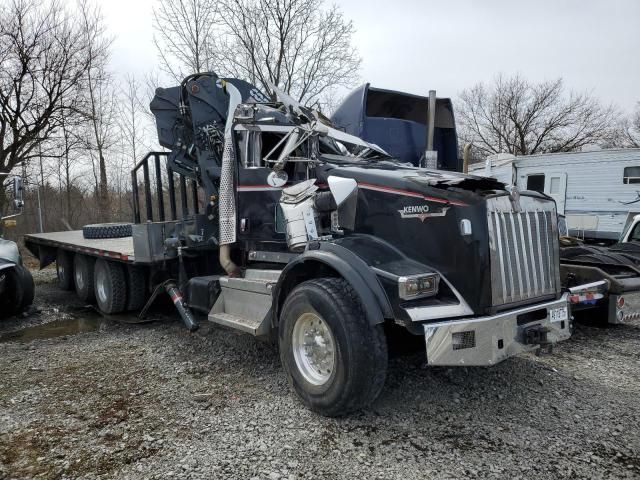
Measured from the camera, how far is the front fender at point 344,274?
3.44 meters

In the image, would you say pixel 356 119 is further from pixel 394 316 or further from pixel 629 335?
pixel 629 335

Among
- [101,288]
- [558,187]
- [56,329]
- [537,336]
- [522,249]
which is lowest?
[56,329]

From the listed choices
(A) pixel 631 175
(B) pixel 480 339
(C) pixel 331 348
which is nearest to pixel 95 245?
(C) pixel 331 348

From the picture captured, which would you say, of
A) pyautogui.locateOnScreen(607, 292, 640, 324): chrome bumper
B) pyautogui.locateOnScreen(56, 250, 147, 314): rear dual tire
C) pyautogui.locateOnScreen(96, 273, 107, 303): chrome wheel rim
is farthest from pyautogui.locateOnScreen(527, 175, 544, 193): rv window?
pyautogui.locateOnScreen(96, 273, 107, 303): chrome wheel rim

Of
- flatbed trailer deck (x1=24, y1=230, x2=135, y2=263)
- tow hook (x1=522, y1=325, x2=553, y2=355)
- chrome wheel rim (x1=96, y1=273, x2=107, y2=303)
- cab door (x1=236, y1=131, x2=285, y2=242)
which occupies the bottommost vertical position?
chrome wheel rim (x1=96, y1=273, x2=107, y2=303)

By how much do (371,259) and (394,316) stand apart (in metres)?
0.53

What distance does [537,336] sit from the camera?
3.57 m

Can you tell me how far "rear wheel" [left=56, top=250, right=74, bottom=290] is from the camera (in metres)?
9.59

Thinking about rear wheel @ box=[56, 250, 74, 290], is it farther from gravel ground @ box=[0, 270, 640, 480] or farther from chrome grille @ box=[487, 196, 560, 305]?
chrome grille @ box=[487, 196, 560, 305]

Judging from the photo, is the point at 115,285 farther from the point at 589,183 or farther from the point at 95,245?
the point at 589,183

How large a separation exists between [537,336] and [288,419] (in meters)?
1.91

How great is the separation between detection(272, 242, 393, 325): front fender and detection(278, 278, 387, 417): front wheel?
0.14 meters

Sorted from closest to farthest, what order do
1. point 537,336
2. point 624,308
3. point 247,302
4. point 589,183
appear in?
1. point 537,336
2. point 247,302
3. point 624,308
4. point 589,183

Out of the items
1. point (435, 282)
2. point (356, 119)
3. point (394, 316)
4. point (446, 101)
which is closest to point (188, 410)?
point (394, 316)
